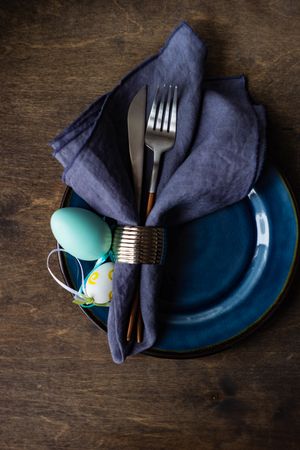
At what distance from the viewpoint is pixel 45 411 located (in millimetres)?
642

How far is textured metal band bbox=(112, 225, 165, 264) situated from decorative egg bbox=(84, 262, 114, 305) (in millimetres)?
24

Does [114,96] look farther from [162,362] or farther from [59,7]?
[162,362]

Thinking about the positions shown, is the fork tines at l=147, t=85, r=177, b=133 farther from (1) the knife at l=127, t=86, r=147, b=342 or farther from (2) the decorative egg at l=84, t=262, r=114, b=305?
(2) the decorative egg at l=84, t=262, r=114, b=305

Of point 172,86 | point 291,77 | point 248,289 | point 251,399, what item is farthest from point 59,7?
point 251,399

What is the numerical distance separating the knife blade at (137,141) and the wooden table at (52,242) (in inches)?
2.7

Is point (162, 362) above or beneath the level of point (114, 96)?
beneath

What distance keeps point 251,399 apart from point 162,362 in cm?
12

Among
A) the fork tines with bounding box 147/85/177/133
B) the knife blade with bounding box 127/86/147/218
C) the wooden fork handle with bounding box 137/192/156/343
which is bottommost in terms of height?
the wooden fork handle with bounding box 137/192/156/343

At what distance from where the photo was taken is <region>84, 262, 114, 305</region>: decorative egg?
0.56m

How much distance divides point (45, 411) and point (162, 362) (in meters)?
0.16

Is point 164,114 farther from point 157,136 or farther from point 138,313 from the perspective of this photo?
point 138,313

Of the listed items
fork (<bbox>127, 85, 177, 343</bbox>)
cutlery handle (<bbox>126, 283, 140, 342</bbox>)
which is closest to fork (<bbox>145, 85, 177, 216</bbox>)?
fork (<bbox>127, 85, 177, 343</bbox>)

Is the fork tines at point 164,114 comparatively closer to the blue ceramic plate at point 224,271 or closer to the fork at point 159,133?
the fork at point 159,133

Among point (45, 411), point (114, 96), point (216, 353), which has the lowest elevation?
point (45, 411)
